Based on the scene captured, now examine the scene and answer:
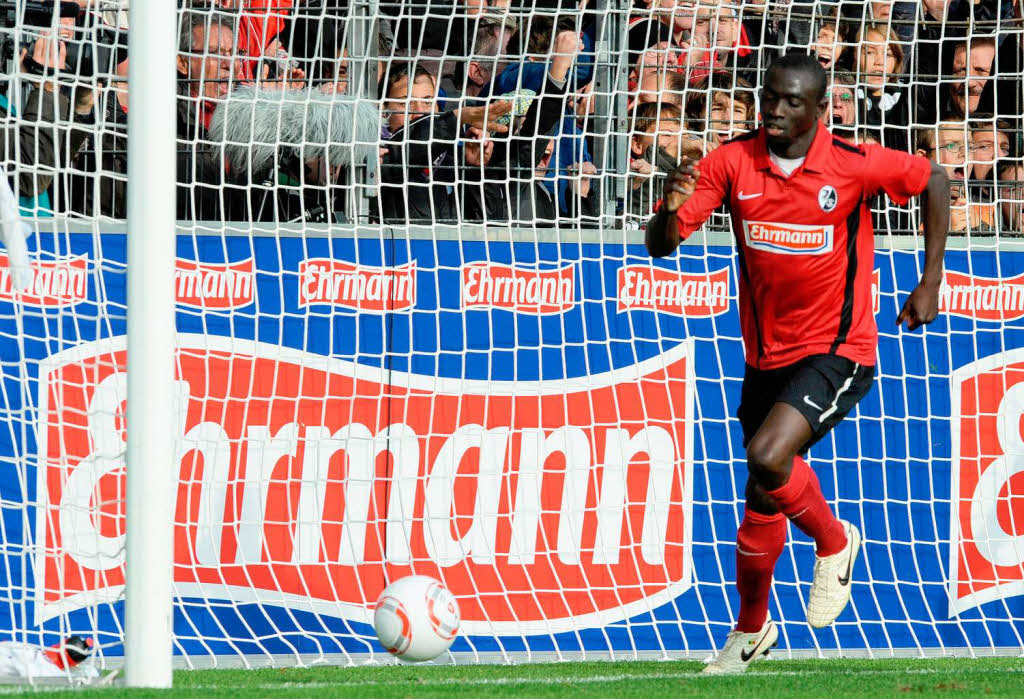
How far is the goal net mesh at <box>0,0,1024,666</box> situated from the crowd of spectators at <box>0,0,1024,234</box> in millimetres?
20

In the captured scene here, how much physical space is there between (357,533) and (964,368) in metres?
2.68

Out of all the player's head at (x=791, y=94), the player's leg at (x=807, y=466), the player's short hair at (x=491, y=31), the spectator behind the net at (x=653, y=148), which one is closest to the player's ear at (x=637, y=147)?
the spectator behind the net at (x=653, y=148)

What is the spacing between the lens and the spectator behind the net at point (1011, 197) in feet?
22.7

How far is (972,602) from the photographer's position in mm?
6410

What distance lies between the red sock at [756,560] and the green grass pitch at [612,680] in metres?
0.20

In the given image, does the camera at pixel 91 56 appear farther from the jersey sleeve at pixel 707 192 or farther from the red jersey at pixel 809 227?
the red jersey at pixel 809 227

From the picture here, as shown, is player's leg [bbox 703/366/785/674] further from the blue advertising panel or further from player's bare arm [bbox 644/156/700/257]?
the blue advertising panel

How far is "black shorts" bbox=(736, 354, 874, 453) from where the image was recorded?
15.4 feet

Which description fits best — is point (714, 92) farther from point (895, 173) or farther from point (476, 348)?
point (895, 173)

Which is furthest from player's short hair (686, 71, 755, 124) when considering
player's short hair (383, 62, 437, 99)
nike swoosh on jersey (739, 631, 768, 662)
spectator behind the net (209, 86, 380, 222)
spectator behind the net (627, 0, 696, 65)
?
nike swoosh on jersey (739, 631, 768, 662)

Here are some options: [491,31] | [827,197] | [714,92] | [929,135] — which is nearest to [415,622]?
[827,197]

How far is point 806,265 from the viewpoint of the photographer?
188 inches

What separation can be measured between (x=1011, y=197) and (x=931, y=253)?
7.98 ft

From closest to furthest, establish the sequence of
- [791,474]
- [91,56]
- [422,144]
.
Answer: [791,474] → [91,56] → [422,144]
